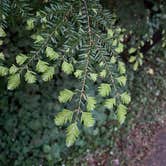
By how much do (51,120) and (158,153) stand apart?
4.60 ft

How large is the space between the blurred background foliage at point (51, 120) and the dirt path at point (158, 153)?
287 mm

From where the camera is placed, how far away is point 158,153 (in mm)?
3936

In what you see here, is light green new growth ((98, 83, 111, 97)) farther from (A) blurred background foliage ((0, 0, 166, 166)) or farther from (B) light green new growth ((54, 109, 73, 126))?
(A) blurred background foliage ((0, 0, 166, 166))

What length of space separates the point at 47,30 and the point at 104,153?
2.56 meters

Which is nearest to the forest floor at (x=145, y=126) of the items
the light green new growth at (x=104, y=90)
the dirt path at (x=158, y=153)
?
the dirt path at (x=158, y=153)

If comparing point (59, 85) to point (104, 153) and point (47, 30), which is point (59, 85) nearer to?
point (104, 153)

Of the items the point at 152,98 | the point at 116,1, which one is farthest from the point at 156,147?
the point at 116,1

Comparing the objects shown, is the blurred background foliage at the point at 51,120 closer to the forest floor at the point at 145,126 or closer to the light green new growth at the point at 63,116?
the forest floor at the point at 145,126

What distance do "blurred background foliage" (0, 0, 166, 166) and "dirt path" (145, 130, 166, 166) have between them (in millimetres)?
287

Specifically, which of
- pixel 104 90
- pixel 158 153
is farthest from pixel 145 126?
pixel 104 90

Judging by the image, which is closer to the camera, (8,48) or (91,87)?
(8,48)

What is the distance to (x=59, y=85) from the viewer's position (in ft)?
10.8

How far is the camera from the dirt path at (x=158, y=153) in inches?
151

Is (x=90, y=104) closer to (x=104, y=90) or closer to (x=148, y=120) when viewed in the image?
(x=104, y=90)
